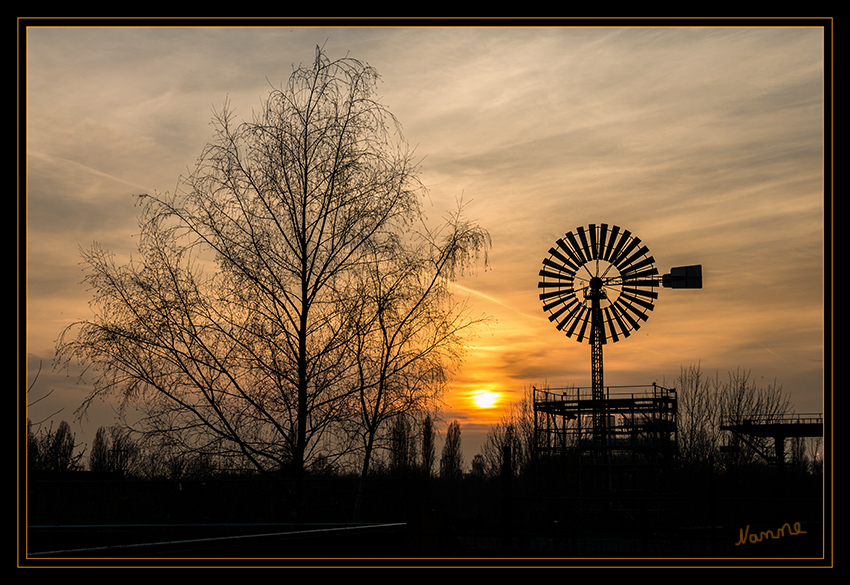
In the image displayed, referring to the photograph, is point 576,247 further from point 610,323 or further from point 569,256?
point 610,323

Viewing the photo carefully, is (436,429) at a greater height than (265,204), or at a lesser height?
lesser

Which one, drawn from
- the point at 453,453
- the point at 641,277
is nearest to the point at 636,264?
the point at 641,277

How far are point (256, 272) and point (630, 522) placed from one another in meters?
27.4

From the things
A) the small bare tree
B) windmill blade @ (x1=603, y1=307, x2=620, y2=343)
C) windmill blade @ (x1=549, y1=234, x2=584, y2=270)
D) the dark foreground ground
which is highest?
windmill blade @ (x1=549, y1=234, x2=584, y2=270)

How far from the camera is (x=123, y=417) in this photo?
591 inches

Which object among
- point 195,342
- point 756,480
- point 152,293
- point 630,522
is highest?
point 152,293

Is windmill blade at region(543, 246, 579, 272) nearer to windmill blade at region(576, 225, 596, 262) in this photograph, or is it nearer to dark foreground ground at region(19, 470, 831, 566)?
windmill blade at region(576, 225, 596, 262)

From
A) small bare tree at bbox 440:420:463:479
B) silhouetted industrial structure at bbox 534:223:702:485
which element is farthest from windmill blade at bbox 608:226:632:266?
small bare tree at bbox 440:420:463:479

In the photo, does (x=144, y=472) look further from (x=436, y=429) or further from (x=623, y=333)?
(x=623, y=333)

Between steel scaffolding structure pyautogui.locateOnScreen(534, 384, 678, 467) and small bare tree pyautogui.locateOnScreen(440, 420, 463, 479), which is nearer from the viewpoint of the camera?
steel scaffolding structure pyautogui.locateOnScreen(534, 384, 678, 467)

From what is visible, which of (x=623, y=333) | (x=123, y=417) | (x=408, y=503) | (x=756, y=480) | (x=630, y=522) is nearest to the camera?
(x=408, y=503)

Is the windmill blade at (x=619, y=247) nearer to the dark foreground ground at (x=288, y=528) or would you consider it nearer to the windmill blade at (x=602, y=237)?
the windmill blade at (x=602, y=237)

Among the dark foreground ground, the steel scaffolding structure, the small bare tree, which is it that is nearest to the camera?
the dark foreground ground
